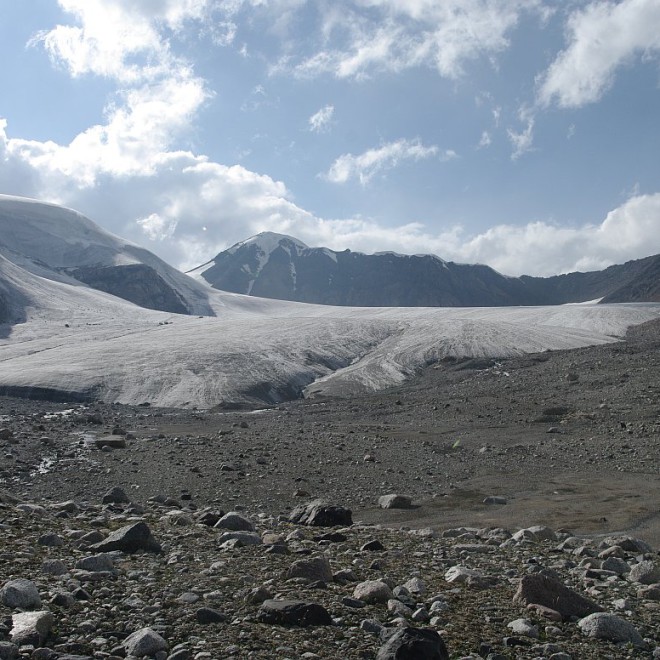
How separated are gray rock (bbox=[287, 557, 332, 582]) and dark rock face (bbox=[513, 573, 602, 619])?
6.43 feet

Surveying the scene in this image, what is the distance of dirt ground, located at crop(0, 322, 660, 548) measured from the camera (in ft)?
49.3

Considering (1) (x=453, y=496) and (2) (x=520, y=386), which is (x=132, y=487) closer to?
(1) (x=453, y=496)

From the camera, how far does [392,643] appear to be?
565 centimetres

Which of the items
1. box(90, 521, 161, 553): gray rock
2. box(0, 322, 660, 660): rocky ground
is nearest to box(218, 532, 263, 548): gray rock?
box(0, 322, 660, 660): rocky ground

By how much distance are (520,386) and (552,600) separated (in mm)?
30373

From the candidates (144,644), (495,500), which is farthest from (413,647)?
(495,500)

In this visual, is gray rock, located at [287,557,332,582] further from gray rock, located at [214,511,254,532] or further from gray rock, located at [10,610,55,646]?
gray rock, located at [214,511,254,532]

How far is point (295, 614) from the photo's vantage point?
6.36m

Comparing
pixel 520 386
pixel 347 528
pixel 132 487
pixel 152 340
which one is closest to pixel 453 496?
pixel 347 528

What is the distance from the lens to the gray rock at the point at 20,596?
6.45 m

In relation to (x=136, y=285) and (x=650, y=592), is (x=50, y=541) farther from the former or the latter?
(x=136, y=285)

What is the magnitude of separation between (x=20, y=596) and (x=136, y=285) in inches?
5003

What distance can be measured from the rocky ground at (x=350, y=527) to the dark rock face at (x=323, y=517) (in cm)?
29

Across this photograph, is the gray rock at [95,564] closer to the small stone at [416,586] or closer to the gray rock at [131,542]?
the gray rock at [131,542]
